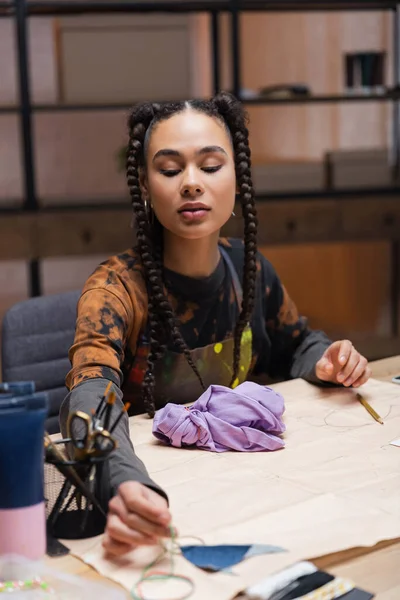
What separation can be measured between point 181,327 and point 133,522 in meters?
0.70

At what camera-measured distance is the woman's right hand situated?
90cm

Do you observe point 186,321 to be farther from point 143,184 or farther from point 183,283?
point 143,184

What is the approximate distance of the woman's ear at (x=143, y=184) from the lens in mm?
1544

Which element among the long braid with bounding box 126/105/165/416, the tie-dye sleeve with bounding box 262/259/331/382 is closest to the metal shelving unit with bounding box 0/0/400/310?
the tie-dye sleeve with bounding box 262/259/331/382

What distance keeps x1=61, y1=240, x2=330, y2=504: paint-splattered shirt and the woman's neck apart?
1cm

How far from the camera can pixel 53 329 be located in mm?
1793

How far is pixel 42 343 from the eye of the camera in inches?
69.6

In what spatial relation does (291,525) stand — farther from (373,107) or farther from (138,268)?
(373,107)

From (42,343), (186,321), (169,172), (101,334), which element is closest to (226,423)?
(101,334)

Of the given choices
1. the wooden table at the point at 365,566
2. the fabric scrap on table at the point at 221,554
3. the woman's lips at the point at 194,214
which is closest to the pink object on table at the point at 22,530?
the wooden table at the point at 365,566

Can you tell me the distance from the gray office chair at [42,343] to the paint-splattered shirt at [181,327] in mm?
255

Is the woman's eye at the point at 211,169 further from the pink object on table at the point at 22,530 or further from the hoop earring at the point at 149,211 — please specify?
the pink object on table at the point at 22,530

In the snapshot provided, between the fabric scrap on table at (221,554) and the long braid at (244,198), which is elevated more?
the long braid at (244,198)

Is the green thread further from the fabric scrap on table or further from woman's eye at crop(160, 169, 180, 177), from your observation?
woman's eye at crop(160, 169, 180, 177)
